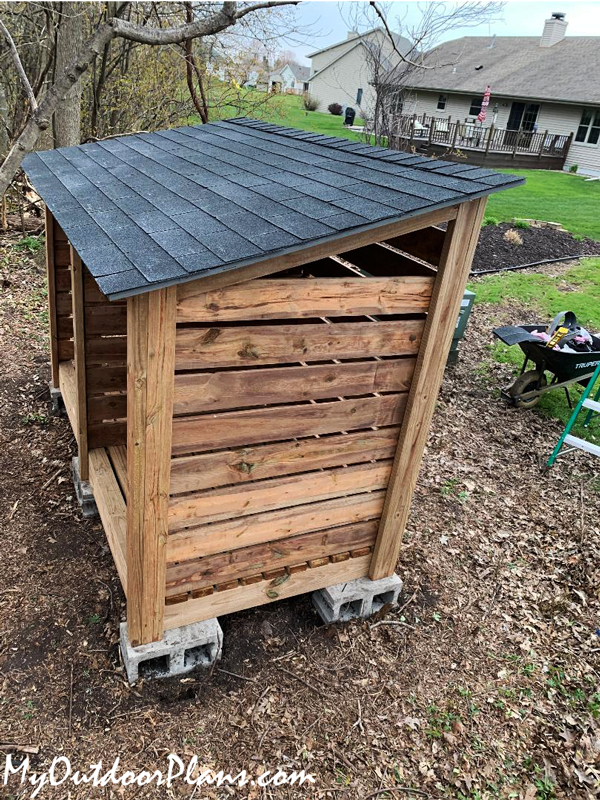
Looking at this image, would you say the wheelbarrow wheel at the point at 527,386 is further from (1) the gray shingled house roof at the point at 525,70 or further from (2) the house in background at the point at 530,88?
(1) the gray shingled house roof at the point at 525,70

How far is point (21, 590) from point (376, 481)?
2352mm

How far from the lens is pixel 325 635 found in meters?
3.81

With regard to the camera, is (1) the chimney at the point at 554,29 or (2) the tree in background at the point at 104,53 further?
(1) the chimney at the point at 554,29

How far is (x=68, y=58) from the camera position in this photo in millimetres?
8375

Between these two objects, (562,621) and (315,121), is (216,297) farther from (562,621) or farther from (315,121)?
(315,121)

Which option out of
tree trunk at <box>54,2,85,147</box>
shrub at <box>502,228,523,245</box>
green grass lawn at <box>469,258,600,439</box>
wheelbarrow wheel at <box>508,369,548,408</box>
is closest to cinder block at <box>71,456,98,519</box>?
wheelbarrow wheel at <box>508,369,548,408</box>

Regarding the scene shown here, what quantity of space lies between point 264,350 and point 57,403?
3666 mm

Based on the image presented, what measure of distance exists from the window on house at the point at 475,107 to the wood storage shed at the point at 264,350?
31.0 meters

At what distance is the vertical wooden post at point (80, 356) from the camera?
4.12m

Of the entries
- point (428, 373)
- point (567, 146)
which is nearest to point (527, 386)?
point (428, 373)

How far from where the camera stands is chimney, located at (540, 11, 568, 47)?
31.6 metres

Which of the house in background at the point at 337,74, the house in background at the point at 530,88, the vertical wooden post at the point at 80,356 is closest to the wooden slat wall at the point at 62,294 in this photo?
the vertical wooden post at the point at 80,356

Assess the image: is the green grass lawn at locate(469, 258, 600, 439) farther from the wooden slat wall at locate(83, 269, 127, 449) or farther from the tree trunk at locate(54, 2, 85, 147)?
the tree trunk at locate(54, 2, 85, 147)

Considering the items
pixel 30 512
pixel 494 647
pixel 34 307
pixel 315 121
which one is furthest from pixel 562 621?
pixel 315 121
